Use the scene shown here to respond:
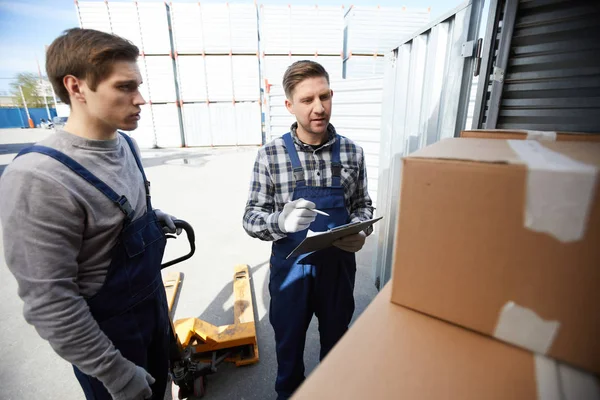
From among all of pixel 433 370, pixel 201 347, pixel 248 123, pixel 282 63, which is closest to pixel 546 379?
pixel 433 370

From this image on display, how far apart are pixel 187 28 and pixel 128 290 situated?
12.7 metres

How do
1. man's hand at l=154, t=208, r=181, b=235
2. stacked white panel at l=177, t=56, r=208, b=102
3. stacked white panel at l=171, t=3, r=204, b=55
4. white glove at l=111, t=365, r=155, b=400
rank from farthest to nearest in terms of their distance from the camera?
stacked white panel at l=177, t=56, r=208, b=102 < stacked white panel at l=171, t=3, r=204, b=55 < man's hand at l=154, t=208, r=181, b=235 < white glove at l=111, t=365, r=155, b=400

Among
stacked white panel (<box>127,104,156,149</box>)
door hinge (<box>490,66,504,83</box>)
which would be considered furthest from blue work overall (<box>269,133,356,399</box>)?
stacked white panel (<box>127,104,156,149</box>)

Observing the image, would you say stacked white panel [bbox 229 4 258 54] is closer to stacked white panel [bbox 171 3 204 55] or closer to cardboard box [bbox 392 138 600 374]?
stacked white panel [bbox 171 3 204 55]

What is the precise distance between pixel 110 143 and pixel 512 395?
149 cm

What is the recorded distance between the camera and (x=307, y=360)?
2.03 metres

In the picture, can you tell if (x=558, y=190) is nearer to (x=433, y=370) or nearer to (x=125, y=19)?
(x=433, y=370)

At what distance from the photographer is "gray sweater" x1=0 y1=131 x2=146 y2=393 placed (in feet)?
2.89

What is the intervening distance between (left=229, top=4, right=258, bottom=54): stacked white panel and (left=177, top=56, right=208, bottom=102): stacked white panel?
155cm

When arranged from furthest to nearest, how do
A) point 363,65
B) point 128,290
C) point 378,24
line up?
point 363,65 → point 378,24 → point 128,290

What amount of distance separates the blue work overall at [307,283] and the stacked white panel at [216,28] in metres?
11.7

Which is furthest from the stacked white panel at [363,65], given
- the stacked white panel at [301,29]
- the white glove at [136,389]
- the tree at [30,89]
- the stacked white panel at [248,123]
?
the tree at [30,89]

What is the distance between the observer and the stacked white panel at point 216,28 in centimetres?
1088

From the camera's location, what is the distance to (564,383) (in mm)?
472
